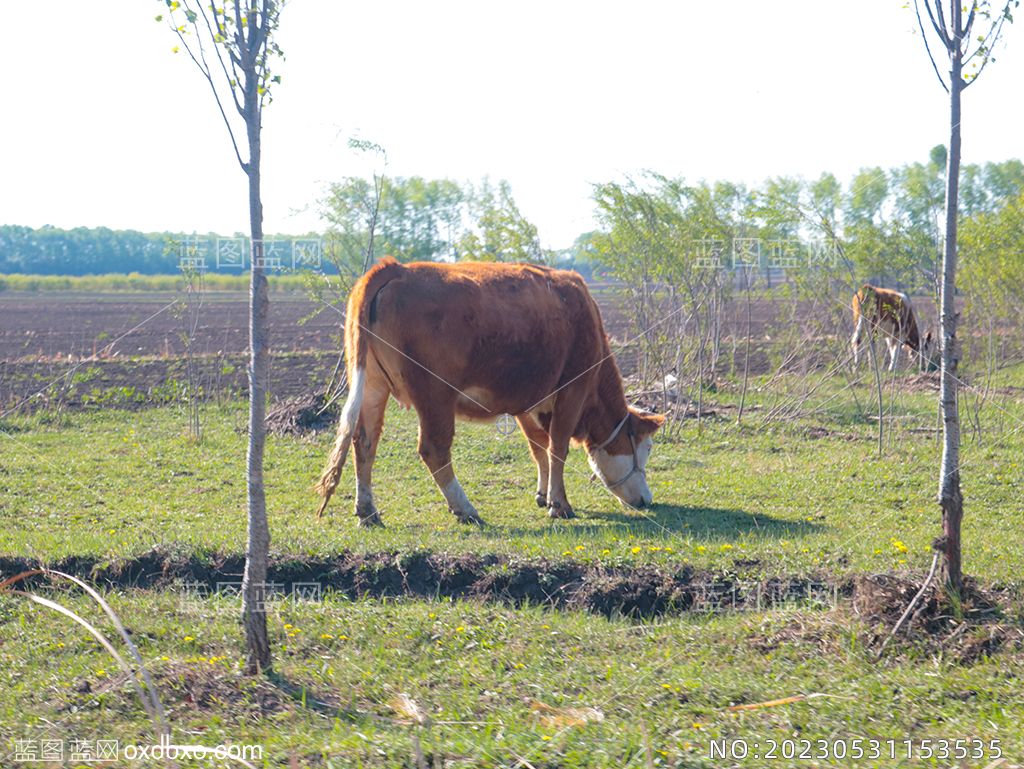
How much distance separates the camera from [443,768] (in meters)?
4.02

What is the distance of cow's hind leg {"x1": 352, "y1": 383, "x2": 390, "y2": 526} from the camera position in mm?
9000

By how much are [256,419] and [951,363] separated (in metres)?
3.72

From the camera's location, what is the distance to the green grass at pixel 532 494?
7.53 m

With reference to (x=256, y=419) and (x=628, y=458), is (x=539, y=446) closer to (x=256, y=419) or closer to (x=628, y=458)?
(x=628, y=458)

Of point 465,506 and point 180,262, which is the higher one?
point 180,262

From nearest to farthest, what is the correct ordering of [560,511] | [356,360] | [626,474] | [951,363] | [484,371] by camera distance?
1. [951,363]
2. [356,360]
3. [484,371]
4. [560,511]
5. [626,474]

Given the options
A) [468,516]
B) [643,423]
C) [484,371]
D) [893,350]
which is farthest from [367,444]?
[893,350]

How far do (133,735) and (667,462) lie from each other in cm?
787

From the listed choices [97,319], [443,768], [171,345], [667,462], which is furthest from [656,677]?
[97,319]

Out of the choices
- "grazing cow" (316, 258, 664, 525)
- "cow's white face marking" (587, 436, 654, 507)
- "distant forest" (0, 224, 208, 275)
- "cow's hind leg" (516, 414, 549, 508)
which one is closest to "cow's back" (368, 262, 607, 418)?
"grazing cow" (316, 258, 664, 525)

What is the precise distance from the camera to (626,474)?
385 inches

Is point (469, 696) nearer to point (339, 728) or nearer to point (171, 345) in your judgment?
point (339, 728)

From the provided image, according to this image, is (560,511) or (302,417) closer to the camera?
(560,511)

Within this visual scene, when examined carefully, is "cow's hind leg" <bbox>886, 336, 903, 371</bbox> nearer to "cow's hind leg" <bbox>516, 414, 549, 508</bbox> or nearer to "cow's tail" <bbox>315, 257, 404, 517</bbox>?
"cow's hind leg" <bbox>516, 414, 549, 508</bbox>
